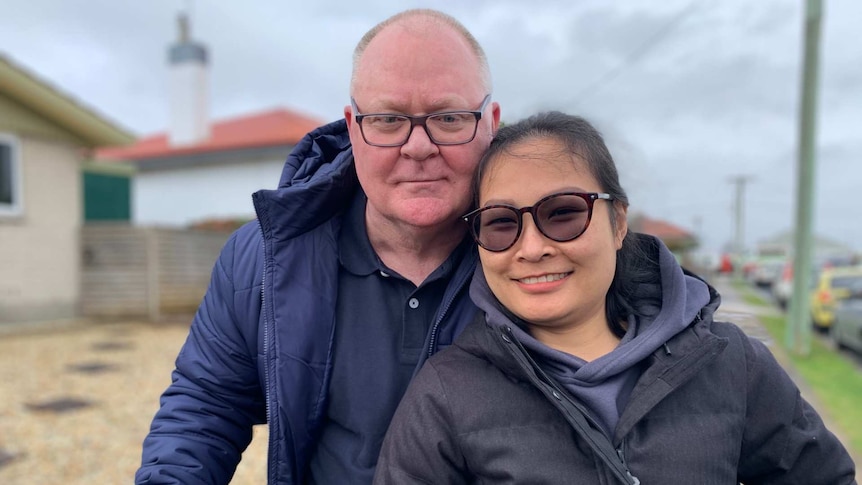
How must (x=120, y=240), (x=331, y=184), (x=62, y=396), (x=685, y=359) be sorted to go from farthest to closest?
(x=120, y=240), (x=62, y=396), (x=331, y=184), (x=685, y=359)

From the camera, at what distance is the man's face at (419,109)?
1.78m

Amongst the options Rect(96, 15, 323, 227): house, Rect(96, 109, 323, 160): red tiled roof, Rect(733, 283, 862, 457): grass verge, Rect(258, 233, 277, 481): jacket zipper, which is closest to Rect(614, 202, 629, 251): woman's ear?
Rect(258, 233, 277, 481): jacket zipper

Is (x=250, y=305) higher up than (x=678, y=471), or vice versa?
(x=250, y=305)

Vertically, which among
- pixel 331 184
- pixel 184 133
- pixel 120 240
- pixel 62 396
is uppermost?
pixel 184 133

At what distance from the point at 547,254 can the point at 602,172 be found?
0.94 feet

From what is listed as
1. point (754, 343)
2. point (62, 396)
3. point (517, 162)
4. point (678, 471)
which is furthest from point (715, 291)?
point (62, 396)

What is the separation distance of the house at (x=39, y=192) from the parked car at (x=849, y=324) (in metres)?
12.7

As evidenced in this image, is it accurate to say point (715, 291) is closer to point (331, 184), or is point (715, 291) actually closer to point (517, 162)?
point (517, 162)

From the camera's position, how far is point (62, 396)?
6.25m

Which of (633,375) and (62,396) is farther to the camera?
(62,396)

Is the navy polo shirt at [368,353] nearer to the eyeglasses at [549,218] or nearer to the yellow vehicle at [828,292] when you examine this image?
the eyeglasses at [549,218]

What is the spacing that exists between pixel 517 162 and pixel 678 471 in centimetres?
82

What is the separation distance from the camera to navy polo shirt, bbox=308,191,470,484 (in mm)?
1857

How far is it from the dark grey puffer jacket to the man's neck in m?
0.35
